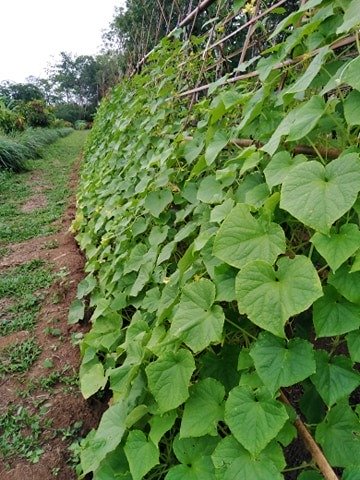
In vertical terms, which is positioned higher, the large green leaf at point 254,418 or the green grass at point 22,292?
the large green leaf at point 254,418

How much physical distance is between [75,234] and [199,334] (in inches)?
127

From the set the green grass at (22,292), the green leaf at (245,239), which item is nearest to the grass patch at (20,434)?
the green grass at (22,292)

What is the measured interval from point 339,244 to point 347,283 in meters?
0.08

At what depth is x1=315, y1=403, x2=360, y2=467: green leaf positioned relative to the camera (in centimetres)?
78

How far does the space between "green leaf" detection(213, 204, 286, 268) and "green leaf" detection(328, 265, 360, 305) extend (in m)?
0.13

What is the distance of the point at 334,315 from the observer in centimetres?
77

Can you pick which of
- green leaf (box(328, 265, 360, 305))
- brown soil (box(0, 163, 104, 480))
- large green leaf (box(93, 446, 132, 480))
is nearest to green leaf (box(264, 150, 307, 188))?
green leaf (box(328, 265, 360, 305))

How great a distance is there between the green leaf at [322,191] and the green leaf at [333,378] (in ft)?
0.95

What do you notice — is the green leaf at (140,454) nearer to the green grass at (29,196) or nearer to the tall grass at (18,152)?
the green grass at (29,196)

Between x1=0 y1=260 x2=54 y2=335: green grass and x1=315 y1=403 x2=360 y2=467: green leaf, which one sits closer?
x1=315 y1=403 x2=360 y2=467: green leaf

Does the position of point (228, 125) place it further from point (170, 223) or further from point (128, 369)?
point (128, 369)

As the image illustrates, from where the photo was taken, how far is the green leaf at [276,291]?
0.73m

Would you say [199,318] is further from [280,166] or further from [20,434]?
[20,434]

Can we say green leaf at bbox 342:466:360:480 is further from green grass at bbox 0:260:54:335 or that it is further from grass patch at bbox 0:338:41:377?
green grass at bbox 0:260:54:335
